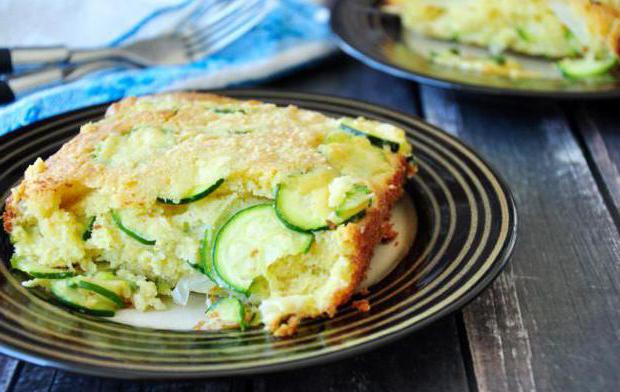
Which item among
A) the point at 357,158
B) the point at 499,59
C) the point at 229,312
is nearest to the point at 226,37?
the point at 499,59

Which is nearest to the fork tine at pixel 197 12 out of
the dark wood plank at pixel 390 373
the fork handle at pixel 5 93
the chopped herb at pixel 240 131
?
the fork handle at pixel 5 93

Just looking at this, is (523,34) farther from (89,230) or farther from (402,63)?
(89,230)

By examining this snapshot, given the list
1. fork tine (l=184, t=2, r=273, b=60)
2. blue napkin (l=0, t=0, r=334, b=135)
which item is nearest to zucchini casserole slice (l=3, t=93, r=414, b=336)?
blue napkin (l=0, t=0, r=334, b=135)

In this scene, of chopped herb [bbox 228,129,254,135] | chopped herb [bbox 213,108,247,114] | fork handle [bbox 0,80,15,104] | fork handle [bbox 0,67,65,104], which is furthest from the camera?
fork handle [bbox 0,67,65,104]

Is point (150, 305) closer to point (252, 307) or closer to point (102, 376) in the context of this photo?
point (252, 307)

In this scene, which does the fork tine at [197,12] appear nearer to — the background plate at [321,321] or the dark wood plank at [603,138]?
the background plate at [321,321]

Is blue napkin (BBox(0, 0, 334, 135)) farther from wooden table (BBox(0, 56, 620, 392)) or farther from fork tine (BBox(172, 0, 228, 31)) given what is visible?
wooden table (BBox(0, 56, 620, 392))
